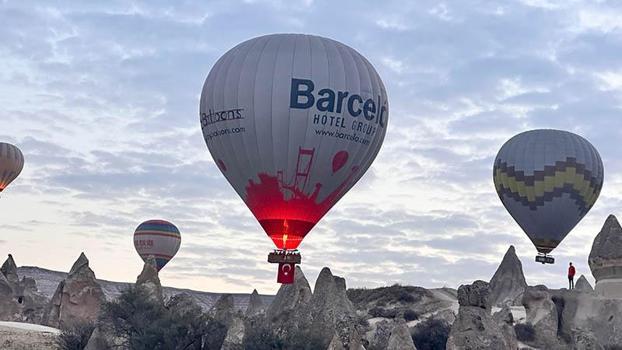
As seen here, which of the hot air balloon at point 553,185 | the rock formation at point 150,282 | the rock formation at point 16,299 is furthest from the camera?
the rock formation at point 16,299

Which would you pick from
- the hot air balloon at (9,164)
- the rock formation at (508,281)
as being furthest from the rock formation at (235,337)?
the hot air balloon at (9,164)

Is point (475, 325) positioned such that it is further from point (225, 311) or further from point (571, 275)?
point (571, 275)

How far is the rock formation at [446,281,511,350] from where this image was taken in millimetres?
14672

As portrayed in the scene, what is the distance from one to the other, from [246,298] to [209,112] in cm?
8030

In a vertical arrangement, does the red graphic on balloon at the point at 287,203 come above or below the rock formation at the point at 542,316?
above

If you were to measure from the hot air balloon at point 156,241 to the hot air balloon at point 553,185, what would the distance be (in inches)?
1069

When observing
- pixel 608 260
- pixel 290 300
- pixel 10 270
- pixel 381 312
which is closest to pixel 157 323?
pixel 290 300

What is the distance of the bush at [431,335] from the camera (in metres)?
35.7

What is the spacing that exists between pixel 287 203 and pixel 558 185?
1818 centimetres

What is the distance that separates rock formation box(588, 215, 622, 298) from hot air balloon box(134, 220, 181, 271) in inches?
1241

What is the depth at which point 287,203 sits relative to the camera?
28.5m

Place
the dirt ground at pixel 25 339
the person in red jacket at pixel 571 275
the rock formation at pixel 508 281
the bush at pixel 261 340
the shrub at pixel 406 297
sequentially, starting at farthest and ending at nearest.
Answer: the shrub at pixel 406 297
the rock formation at pixel 508 281
the person in red jacket at pixel 571 275
the dirt ground at pixel 25 339
the bush at pixel 261 340

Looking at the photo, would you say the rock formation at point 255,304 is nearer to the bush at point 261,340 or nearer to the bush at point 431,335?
the bush at point 431,335

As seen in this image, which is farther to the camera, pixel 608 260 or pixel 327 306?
pixel 608 260
